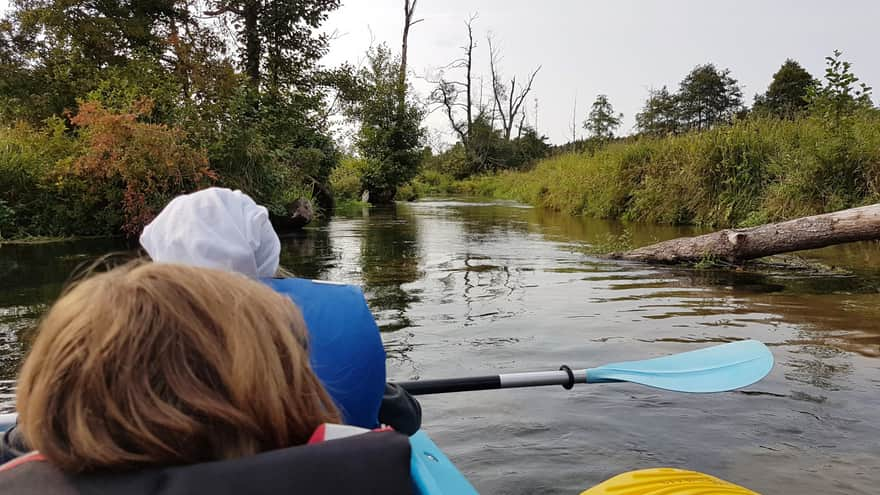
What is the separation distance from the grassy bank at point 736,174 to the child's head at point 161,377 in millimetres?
9301

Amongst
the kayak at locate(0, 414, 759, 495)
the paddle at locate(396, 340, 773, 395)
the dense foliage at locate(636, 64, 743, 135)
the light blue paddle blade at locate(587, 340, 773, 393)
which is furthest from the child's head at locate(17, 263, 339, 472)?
the dense foliage at locate(636, 64, 743, 135)

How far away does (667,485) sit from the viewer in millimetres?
1796

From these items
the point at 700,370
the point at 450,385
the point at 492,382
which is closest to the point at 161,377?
the point at 450,385

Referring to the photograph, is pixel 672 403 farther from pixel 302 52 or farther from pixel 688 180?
pixel 302 52

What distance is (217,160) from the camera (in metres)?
10.8

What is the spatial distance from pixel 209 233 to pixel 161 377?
686 mm

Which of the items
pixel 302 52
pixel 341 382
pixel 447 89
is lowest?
pixel 341 382

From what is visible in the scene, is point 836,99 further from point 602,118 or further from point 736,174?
point 602,118

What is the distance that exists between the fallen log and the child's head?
20.8ft

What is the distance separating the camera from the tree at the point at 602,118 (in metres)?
34.4

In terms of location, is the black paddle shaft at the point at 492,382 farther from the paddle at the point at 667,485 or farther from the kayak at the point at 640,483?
the paddle at the point at 667,485

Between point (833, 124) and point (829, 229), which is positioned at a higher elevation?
point (833, 124)

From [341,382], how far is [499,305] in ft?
12.9

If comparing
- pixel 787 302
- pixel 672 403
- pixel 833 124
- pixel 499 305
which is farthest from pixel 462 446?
pixel 833 124
